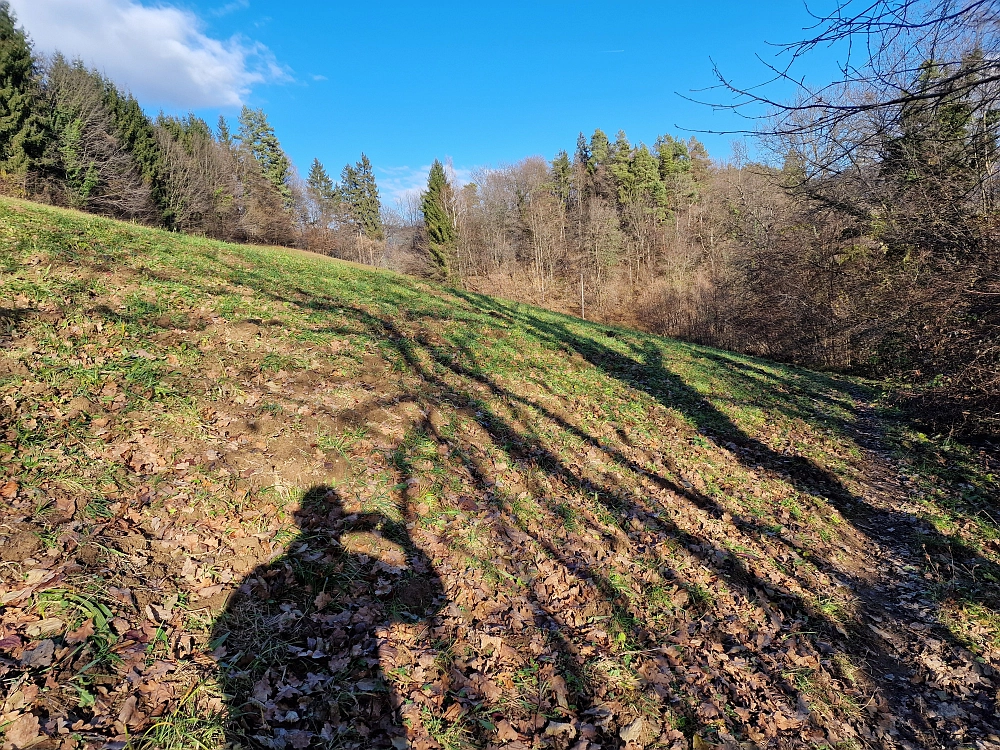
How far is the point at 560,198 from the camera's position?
4850 cm

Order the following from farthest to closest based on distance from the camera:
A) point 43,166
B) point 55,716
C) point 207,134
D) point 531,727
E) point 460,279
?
point 460,279
point 207,134
point 43,166
point 531,727
point 55,716

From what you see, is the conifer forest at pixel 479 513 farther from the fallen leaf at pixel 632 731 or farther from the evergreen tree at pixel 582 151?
the evergreen tree at pixel 582 151

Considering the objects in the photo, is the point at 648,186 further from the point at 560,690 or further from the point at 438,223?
the point at 560,690

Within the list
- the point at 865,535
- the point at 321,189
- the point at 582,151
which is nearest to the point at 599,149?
the point at 582,151

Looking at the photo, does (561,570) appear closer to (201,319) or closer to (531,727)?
(531,727)

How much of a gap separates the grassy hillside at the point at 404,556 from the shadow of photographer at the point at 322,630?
Result: 0.01 m

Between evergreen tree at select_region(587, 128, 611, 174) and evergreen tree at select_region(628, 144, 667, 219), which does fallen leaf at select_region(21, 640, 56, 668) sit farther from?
evergreen tree at select_region(587, 128, 611, 174)

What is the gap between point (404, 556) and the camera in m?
A: 3.65

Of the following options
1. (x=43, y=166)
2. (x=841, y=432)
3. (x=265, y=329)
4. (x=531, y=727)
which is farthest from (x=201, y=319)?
(x=43, y=166)

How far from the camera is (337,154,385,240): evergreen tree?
5825 centimetres

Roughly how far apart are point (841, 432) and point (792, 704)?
7.12 meters

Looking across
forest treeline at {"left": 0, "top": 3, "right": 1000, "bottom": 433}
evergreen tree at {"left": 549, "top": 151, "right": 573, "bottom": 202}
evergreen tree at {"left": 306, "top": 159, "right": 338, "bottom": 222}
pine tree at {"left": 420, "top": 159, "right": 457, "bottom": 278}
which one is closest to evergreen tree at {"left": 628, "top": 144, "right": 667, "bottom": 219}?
forest treeline at {"left": 0, "top": 3, "right": 1000, "bottom": 433}

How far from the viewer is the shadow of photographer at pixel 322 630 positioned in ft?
7.84

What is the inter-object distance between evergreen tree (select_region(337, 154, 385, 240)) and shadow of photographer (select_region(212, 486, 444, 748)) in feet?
196
